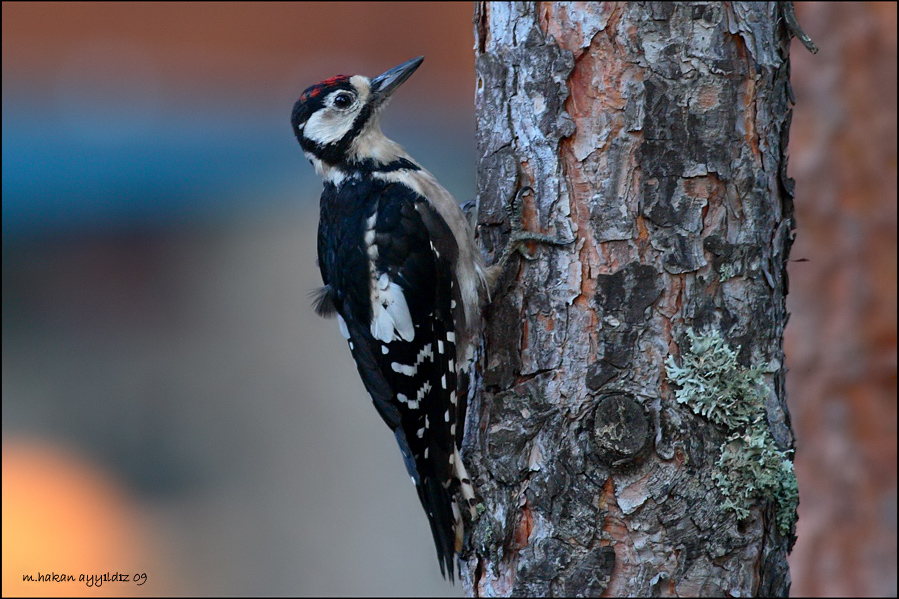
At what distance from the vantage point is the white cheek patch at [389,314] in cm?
213

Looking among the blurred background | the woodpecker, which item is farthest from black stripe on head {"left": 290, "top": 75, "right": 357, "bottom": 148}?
the blurred background

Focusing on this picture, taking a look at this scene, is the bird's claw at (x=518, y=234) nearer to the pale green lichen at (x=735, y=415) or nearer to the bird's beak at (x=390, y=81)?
the pale green lichen at (x=735, y=415)

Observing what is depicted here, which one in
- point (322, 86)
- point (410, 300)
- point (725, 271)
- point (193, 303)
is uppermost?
point (193, 303)

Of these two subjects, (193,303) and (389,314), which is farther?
(193,303)

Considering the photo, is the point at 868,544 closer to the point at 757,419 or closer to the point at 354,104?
the point at 757,419

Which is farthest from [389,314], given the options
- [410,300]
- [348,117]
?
[348,117]

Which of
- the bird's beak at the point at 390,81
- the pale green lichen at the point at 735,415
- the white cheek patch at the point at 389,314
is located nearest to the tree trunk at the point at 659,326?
the pale green lichen at the point at 735,415

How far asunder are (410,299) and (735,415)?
0.90m

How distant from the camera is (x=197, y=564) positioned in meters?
4.68

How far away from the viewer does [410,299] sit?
2139 mm

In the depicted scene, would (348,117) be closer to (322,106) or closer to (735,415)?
(322,106)

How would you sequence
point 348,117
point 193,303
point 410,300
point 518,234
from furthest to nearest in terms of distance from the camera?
point 193,303, point 348,117, point 410,300, point 518,234

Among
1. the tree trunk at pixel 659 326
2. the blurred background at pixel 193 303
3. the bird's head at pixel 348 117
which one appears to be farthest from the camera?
the blurred background at pixel 193 303

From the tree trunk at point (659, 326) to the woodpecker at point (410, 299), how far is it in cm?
25
